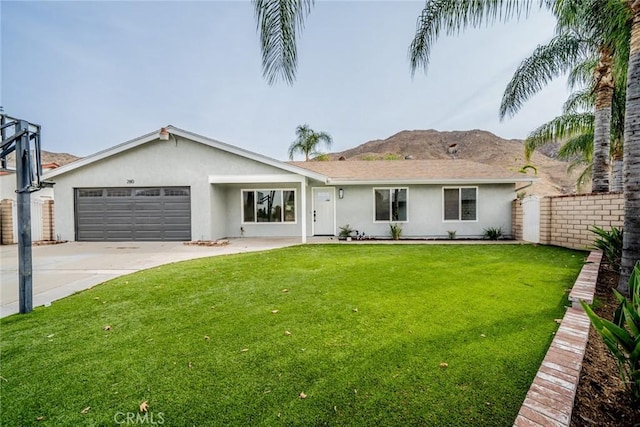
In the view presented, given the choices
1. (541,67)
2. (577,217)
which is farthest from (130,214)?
(541,67)

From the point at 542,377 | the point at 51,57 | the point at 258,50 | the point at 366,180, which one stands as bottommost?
the point at 542,377

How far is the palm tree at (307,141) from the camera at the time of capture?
25.3m

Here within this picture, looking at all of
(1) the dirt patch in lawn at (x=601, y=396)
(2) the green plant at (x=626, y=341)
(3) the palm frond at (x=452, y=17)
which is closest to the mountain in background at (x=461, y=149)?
(3) the palm frond at (x=452, y=17)

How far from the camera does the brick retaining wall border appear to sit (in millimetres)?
1841

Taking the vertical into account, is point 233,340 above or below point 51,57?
below

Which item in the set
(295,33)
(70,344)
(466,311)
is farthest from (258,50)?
(466,311)

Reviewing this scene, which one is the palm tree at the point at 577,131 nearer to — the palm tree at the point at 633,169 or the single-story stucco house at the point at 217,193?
the single-story stucco house at the point at 217,193

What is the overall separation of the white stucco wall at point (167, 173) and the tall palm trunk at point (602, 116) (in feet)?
37.0

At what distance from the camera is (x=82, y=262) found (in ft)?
26.2

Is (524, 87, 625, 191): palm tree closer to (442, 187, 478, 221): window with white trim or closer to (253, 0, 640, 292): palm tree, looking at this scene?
(442, 187, 478, 221): window with white trim

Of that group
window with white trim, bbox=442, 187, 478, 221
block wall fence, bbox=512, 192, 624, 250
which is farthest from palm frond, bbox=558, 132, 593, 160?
block wall fence, bbox=512, 192, 624, 250

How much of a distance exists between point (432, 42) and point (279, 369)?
7241 millimetres

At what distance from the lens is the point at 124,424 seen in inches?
81.1

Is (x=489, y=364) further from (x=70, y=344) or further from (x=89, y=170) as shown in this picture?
(x=89, y=170)
